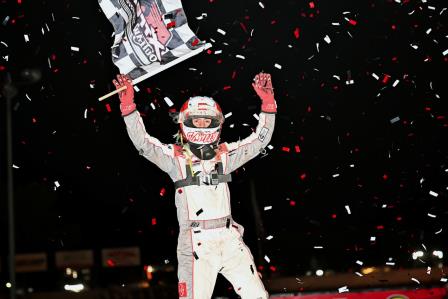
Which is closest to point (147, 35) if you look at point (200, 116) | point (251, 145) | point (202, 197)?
point (200, 116)

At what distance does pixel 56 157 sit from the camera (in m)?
25.0

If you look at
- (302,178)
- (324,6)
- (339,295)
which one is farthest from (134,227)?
(339,295)

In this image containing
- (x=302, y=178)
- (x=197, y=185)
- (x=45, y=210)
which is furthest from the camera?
(x=45, y=210)

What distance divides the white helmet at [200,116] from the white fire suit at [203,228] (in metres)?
0.23

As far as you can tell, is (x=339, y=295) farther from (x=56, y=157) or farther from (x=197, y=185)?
(x=56, y=157)

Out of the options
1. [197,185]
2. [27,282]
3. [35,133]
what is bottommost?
[197,185]

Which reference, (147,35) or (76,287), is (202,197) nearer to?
(147,35)

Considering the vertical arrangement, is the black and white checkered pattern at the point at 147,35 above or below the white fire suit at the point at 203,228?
above

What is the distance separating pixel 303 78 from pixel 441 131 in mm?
8802

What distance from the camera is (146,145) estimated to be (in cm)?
830

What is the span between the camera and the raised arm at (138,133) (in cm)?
817

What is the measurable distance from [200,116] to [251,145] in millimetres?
767

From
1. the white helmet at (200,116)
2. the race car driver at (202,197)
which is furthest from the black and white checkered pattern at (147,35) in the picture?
the white helmet at (200,116)

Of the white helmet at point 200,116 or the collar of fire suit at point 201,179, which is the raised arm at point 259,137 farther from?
the white helmet at point 200,116
